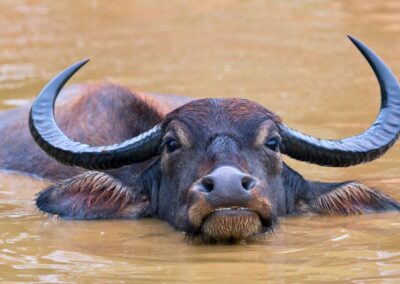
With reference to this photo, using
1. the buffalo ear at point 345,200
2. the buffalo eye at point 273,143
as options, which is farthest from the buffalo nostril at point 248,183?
the buffalo ear at point 345,200

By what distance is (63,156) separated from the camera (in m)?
7.91

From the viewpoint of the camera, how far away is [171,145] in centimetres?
773

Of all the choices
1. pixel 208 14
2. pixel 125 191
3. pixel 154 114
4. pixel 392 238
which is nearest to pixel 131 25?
pixel 208 14

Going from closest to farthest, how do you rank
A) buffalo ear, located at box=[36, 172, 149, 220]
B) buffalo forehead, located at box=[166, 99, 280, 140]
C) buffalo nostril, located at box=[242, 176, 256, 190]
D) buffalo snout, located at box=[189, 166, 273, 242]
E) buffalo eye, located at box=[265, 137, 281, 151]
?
buffalo snout, located at box=[189, 166, 273, 242] < buffalo nostril, located at box=[242, 176, 256, 190] < buffalo forehead, located at box=[166, 99, 280, 140] < buffalo eye, located at box=[265, 137, 281, 151] < buffalo ear, located at box=[36, 172, 149, 220]

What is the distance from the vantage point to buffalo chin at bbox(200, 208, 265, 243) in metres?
6.79

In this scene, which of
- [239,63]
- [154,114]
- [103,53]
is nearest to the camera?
[154,114]

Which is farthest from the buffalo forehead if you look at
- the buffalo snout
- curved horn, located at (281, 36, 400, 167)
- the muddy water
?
the muddy water

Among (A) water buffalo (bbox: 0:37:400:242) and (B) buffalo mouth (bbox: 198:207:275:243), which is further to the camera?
(A) water buffalo (bbox: 0:37:400:242)

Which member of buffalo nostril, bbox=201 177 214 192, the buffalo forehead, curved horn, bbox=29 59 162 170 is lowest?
buffalo nostril, bbox=201 177 214 192

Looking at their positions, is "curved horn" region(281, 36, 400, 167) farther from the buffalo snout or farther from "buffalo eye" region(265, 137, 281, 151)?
the buffalo snout

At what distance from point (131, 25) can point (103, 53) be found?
2166mm

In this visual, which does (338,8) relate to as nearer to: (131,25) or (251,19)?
(251,19)

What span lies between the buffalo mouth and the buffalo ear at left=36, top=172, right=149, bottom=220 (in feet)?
4.02

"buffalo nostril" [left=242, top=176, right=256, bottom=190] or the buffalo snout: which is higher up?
"buffalo nostril" [left=242, top=176, right=256, bottom=190]
